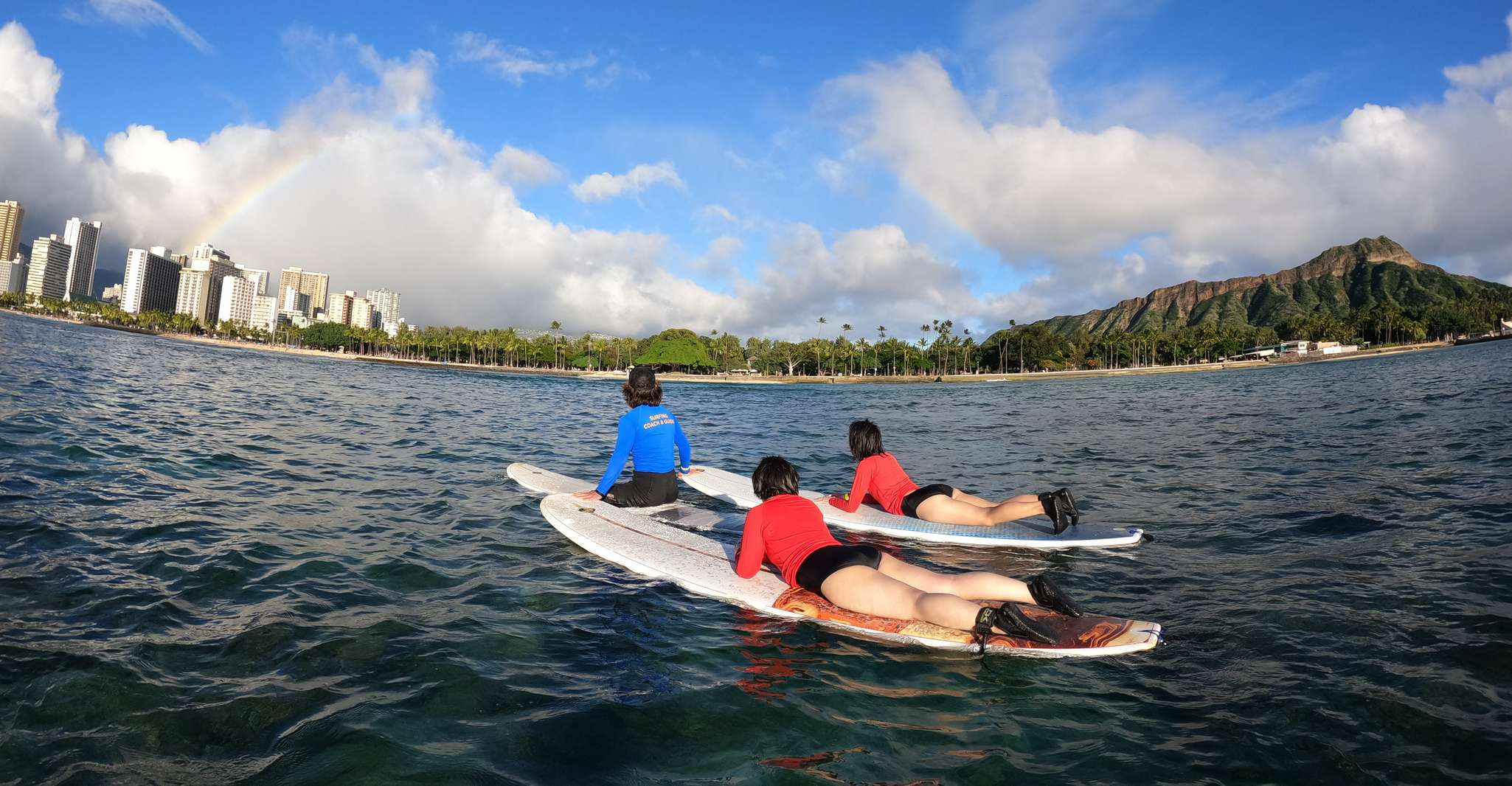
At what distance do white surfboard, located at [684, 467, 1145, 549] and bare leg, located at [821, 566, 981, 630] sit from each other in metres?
3.17

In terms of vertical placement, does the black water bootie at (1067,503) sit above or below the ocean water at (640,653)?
above

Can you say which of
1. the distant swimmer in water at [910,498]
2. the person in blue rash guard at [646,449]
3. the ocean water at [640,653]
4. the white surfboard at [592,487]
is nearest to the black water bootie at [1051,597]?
the ocean water at [640,653]

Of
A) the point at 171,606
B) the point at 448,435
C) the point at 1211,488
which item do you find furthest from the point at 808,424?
the point at 171,606

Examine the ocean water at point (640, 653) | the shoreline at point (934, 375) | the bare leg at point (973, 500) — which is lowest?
the ocean water at point (640, 653)

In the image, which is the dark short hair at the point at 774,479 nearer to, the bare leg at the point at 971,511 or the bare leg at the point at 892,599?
the bare leg at the point at 892,599

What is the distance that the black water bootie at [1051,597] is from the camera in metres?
6.45

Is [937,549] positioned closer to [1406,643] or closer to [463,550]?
[1406,643]

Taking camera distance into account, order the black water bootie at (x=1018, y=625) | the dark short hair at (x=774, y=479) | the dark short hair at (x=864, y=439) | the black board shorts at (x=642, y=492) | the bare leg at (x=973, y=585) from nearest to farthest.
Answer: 1. the black water bootie at (x=1018, y=625)
2. the bare leg at (x=973, y=585)
3. the dark short hair at (x=774, y=479)
4. the dark short hair at (x=864, y=439)
5. the black board shorts at (x=642, y=492)

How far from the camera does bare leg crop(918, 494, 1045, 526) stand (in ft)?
33.2

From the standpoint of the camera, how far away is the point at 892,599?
6688 millimetres

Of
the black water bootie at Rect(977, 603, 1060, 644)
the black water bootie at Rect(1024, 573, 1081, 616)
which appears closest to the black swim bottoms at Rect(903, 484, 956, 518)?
the black water bootie at Rect(1024, 573, 1081, 616)

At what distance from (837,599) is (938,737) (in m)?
2.10

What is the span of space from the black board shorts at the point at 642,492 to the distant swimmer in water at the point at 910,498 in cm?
297

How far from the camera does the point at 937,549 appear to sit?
10.7 m
